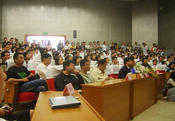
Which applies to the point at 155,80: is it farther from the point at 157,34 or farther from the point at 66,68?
the point at 157,34

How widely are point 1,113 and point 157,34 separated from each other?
1172 cm

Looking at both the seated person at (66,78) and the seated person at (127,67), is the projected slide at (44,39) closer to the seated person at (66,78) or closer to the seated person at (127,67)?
the seated person at (127,67)

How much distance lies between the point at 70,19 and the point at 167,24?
7.03m

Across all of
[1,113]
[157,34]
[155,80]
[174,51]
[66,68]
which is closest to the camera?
[1,113]

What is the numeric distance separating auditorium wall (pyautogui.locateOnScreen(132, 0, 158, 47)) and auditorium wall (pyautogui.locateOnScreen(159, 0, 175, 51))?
0.47m

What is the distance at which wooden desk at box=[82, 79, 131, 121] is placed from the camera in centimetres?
224

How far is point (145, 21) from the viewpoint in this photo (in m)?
12.0

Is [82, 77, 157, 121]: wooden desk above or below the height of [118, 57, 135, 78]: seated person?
below

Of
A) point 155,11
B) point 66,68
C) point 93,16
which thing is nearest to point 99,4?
point 93,16

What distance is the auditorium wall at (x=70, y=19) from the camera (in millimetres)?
11180

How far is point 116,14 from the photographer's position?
13.0 meters

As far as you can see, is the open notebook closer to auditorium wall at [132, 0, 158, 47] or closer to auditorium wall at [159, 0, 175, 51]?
auditorium wall at [159, 0, 175, 51]

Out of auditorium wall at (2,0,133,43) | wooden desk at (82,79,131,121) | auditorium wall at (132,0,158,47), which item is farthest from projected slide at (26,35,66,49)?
wooden desk at (82,79,131,121)

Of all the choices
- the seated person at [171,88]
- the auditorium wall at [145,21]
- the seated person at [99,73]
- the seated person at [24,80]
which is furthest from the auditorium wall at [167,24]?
the seated person at [24,80]
